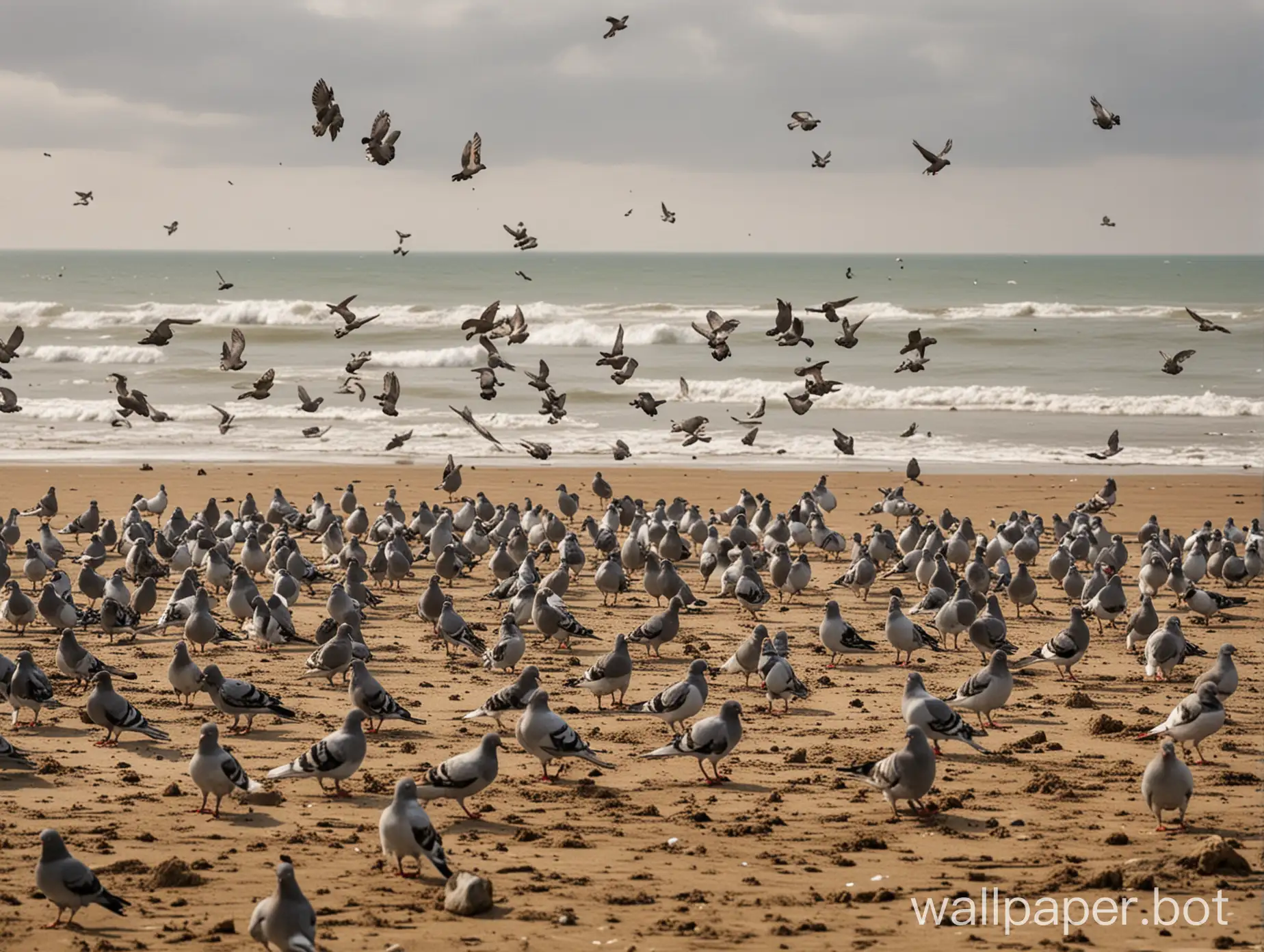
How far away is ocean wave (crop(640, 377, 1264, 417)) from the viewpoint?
46656 millimetres

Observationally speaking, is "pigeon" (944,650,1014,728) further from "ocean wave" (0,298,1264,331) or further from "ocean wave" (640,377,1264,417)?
"ocean wave" (0,298,1264,331)

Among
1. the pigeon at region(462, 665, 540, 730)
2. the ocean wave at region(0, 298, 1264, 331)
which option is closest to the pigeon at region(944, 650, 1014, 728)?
the pigeon at region(462, 665, 540, 730)

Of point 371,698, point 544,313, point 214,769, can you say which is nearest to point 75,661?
point 371,698

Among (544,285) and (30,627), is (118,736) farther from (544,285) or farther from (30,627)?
(544,285)

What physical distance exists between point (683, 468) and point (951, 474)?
6.24 meters

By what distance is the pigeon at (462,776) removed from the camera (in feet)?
33.2

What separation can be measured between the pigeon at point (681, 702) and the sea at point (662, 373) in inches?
867

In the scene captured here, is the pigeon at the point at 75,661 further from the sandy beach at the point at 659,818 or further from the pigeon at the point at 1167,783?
the pigeon at the point at 1167,783

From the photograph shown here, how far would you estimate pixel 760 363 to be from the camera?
62.8m

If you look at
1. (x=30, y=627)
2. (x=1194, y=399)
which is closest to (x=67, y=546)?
(x=30, y=627)

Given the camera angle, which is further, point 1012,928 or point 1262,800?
point 1262,800

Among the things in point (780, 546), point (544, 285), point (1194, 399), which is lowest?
point (780, 546)

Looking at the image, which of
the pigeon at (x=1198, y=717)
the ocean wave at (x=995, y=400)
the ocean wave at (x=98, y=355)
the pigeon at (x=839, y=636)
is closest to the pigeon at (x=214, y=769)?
the pigeon at (x=839, y=636)

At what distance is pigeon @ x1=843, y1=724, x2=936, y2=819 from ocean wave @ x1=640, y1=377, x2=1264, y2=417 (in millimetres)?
38325
